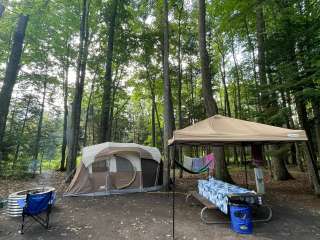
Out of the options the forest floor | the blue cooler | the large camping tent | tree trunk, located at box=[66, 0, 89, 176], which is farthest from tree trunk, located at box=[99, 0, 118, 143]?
the blue cooler

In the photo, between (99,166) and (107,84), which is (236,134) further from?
(107,84)

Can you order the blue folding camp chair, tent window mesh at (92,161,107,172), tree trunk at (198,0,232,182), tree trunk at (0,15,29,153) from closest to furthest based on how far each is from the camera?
1. the blue folding camp chair
2. tree trunk at (0,15,29,153)
3. tent window mesh at (92,161,107,172)
4. tree trunk at (198,0,232,182)

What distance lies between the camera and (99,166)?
23.7ft

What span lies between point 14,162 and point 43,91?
5.02m

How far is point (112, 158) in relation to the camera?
7324 millimetres

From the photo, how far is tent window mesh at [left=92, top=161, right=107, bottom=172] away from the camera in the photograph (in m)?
7.15

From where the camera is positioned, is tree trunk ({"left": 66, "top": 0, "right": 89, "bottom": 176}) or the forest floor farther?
tree trunk ({"left": 66, "top": 0, "right": 89, "bottom": 176})

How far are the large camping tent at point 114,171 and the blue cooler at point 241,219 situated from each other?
4.16 m

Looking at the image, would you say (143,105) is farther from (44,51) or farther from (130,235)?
(130,235)

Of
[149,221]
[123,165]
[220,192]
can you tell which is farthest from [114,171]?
[220,192]

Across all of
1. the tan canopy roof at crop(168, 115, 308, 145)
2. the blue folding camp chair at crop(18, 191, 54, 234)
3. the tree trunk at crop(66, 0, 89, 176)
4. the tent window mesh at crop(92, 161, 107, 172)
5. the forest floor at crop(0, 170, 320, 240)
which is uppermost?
the tree trunk at crop(66, 0, 89, 176)

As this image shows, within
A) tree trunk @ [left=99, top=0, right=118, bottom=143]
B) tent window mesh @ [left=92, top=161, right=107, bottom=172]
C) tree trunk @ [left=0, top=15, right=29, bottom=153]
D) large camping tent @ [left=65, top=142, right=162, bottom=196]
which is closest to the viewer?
tree trunk @ [left=0, top=15, right=29, bottom=153]

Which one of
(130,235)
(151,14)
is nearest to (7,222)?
(130,235)

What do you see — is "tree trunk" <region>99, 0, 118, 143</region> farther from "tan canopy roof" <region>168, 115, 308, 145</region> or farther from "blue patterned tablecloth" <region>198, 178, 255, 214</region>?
Answer: "tan canopy roof" <region>168, 115, 308, 145</region>
